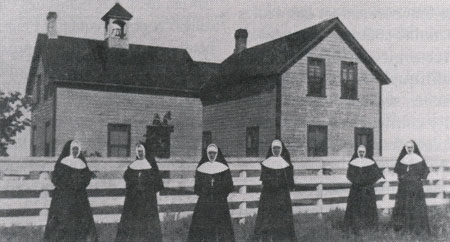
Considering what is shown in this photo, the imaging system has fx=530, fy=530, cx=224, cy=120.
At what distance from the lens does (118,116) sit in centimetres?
2072

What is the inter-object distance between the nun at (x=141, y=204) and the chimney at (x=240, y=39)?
1884 centimetres

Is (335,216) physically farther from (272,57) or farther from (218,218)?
(272,57)

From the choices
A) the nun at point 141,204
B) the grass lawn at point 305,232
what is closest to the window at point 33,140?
the grass lawn at point 305,232

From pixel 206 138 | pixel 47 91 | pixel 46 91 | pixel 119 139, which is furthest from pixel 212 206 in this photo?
pixel 206 138

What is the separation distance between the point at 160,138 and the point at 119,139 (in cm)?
166

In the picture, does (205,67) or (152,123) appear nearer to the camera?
(152,123)

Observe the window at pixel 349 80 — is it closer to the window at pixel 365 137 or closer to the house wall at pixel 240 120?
the window at pixel 365 137

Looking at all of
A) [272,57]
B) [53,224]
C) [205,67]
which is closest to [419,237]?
[53,224]

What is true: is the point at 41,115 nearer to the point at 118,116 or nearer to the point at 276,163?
the point at 118,116

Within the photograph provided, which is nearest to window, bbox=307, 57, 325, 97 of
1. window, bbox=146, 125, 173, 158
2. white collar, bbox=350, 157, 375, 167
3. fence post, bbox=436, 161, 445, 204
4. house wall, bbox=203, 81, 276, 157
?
house wall, bbox=203, 81, 276, 157

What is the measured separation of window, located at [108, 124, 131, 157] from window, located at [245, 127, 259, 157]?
15.5 feet

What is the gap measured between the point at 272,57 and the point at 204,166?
13824 millimetres

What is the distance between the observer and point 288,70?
1998 cm

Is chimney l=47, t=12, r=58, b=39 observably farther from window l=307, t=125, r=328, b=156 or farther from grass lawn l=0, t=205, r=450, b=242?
grass lawn l=0, t=205, r=450, b=242
